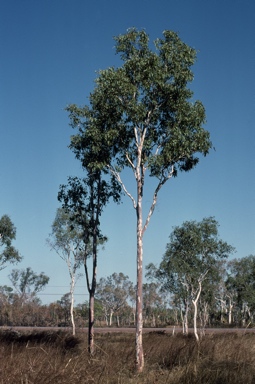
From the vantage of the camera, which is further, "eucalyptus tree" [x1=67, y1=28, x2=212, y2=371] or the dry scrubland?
"eucalyptus tree" [x1=67, y1=28, x2=212, y2=371]

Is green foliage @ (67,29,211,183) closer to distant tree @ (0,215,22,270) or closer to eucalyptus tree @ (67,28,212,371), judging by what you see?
eucalyptus tree @ (67,28,212,371)

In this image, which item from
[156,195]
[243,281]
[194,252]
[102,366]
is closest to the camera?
[102,366]

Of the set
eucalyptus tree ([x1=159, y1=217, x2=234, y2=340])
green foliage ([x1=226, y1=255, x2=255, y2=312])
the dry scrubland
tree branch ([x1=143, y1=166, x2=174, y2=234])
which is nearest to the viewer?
the dry scrubland

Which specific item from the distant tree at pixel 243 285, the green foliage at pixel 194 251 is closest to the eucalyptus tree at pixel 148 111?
the green foliage at pixel 194 251

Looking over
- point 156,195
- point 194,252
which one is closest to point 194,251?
point 194,252

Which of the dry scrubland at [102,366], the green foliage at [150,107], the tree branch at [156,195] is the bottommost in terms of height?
the dry scrubland at [102,366]

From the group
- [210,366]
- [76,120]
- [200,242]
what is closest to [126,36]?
[76,120]

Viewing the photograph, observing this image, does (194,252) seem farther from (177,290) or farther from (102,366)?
(102,366)

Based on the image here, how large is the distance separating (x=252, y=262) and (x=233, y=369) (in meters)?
77.4

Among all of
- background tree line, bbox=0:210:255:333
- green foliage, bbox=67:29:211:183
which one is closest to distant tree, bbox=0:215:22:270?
background tree line, bbox=0:210:255:333

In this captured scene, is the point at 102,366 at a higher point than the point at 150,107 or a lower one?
lower

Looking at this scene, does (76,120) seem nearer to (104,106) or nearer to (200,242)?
(104,106)

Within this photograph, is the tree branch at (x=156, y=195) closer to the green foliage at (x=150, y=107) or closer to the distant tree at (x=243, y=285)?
the green foliage at (x=150, y=107)

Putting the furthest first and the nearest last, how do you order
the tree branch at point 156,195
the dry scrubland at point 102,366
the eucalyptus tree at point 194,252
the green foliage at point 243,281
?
the green foliage at point 243,281, the eucalyptus tree at point 194,252, the tree branch at point 156,195, the dry scrubland at point 102,366
